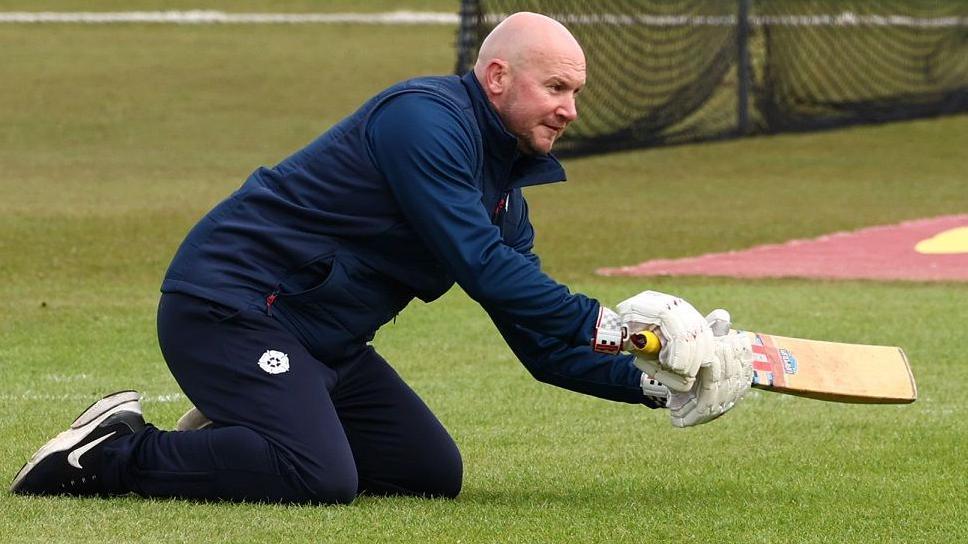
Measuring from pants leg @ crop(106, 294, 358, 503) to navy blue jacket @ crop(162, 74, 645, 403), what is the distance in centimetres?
10

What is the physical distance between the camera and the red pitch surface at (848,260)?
12859 millimetres

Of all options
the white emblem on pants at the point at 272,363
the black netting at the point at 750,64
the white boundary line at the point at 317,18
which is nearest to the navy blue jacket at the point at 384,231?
the white emblem on pants at the point at 272,363

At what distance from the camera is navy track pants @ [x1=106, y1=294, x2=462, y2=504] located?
543 cm

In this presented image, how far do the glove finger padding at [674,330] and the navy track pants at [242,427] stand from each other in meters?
1.04

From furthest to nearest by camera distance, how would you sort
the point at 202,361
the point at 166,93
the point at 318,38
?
the point at 318,38 → the point at 166,93 → the point at 202,361

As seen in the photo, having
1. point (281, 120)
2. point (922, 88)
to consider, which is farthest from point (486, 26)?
point (922, 88)

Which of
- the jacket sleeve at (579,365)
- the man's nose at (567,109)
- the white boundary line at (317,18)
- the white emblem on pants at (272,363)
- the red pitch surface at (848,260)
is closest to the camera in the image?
the man's nose at (567,109)

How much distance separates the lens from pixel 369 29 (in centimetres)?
3691

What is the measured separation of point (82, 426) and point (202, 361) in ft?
1.67

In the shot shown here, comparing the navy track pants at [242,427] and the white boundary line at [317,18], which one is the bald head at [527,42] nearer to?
the navy track pants at [242,427]

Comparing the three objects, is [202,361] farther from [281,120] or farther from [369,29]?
[369,29]

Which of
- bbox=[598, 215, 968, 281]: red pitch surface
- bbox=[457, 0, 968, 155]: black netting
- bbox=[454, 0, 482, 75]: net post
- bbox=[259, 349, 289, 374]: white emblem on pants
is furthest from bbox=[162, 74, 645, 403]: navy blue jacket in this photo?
bbox=[457, 0, 968, 155]: black netting

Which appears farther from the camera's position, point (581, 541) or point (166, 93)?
point (166, 93)

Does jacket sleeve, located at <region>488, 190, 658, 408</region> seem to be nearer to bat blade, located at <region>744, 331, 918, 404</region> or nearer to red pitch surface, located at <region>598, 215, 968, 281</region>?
bat blade, located at <region>744, 331, 918, 404</region>
